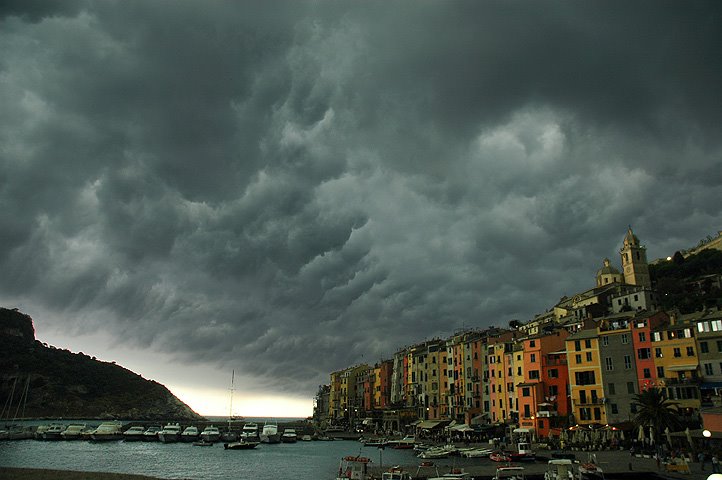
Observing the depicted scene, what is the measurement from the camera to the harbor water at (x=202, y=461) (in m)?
75.9

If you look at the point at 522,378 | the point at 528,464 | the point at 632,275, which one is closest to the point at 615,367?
the point at 522,378

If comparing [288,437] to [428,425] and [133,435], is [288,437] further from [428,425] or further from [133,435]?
[428,425]

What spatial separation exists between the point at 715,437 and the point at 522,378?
1873 inches

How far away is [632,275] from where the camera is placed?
178375mm

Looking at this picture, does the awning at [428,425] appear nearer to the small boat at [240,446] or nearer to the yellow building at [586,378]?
the yellow building at [586,378]

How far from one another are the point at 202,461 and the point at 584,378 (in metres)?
65.8

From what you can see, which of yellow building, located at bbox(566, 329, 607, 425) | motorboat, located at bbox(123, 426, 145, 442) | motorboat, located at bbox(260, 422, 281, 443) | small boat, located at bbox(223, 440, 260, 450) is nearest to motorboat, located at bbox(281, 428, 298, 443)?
motorboat, located at bbox(260, 422, 281, 443)

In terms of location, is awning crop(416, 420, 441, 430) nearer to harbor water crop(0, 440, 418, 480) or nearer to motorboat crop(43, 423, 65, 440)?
harbor water crop(0, 440, 418, 480)

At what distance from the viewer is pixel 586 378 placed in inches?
3610

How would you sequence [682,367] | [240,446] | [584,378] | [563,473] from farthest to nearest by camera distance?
[240,446]
[584,378]
[682,367]
[563,473]

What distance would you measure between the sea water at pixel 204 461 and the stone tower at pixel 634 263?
111 m

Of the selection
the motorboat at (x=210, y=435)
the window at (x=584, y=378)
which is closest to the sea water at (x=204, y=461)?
the motorboat at (x=210, y=435)

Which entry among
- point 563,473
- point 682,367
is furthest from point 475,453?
point 682,367

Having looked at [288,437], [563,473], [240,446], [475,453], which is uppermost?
[563,473]
